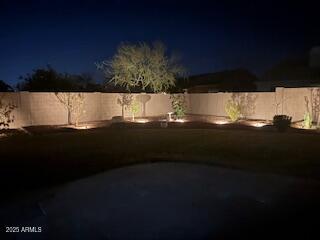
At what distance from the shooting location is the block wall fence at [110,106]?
16934mm

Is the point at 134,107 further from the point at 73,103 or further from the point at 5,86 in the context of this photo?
the point at 5,86

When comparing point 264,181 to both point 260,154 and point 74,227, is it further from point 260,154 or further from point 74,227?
point 74,227

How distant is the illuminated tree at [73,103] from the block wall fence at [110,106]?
230 millimetres

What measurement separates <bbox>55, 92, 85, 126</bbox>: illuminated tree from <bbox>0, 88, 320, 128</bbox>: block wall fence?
23cm

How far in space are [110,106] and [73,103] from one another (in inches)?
123

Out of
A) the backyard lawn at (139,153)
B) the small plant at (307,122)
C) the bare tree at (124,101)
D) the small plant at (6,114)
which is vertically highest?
the bare tree at (124,101)

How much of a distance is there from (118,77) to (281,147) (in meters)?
20.1

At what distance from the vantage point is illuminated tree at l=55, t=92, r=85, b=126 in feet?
61.5

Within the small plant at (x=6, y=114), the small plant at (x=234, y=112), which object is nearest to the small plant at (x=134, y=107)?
the small plant at (x=234, y=112)

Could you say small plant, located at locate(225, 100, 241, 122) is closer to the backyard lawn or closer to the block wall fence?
the block wall fence

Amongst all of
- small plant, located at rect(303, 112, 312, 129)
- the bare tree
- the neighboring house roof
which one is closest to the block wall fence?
the bare tree

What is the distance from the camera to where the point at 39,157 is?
959 cm

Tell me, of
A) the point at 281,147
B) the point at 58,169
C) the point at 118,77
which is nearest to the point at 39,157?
the point at 58,169

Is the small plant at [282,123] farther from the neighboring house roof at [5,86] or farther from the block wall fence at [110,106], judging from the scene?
the neighboring house roof at [5,86]
